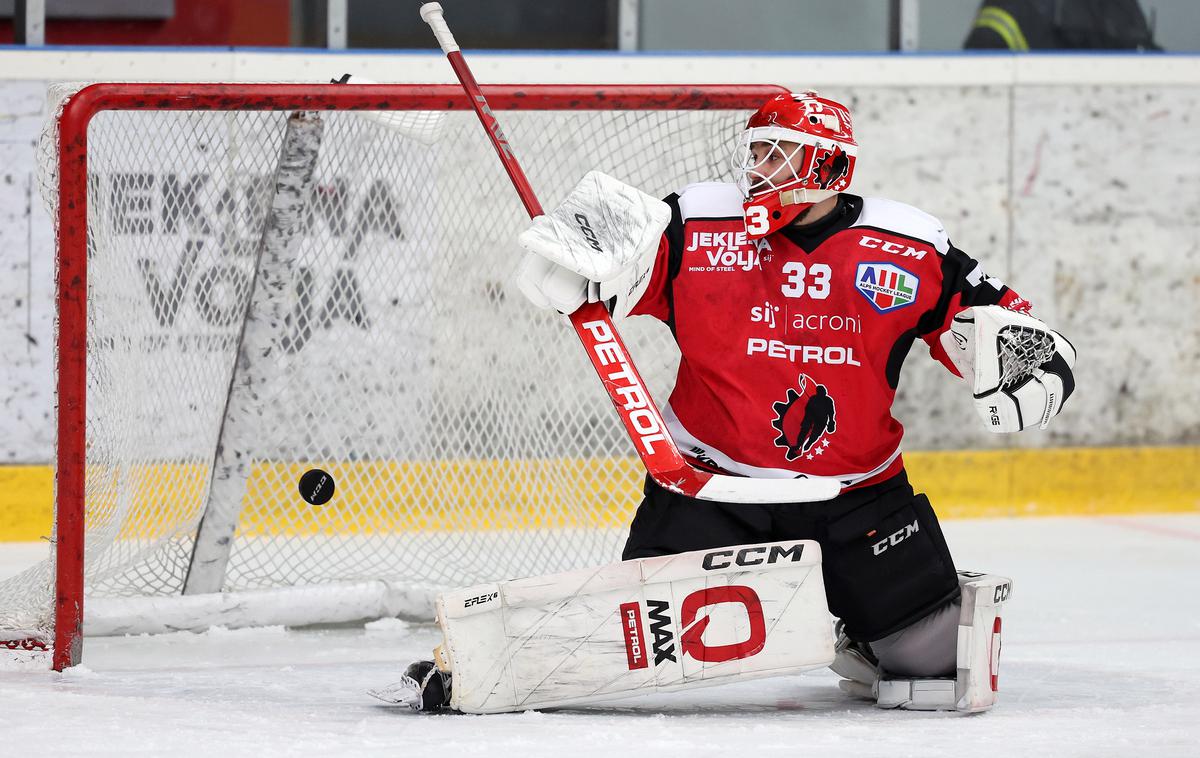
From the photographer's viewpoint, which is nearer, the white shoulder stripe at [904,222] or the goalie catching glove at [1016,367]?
the goalie catching glove at [1016,367]

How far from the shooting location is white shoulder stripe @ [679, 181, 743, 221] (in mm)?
2248

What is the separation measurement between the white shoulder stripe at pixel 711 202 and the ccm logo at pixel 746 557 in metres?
0.51

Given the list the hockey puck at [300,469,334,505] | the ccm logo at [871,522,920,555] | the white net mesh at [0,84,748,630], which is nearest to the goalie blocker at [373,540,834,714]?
the ccm logo at [871,522,920,555]

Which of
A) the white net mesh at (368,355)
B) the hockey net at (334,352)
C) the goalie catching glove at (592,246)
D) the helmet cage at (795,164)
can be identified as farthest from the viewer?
the white net mesh at (368,355)

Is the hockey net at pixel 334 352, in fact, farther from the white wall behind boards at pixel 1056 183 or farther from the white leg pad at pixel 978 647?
the white wall behind boards at pixel 1056 183

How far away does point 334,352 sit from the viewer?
3.17 meters

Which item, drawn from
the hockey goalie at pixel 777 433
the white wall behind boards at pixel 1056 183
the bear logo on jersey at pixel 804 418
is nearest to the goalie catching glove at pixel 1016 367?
the hockey goalie at pixel 777 433

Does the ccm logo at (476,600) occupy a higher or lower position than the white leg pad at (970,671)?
higher

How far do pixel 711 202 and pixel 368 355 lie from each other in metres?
1.18

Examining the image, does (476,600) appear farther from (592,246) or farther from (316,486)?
(316,486)

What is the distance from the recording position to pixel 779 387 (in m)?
2.21

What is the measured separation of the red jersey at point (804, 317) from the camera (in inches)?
86.7

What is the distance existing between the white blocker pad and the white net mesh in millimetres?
963

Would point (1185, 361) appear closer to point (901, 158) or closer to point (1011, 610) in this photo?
point (901, 158)
